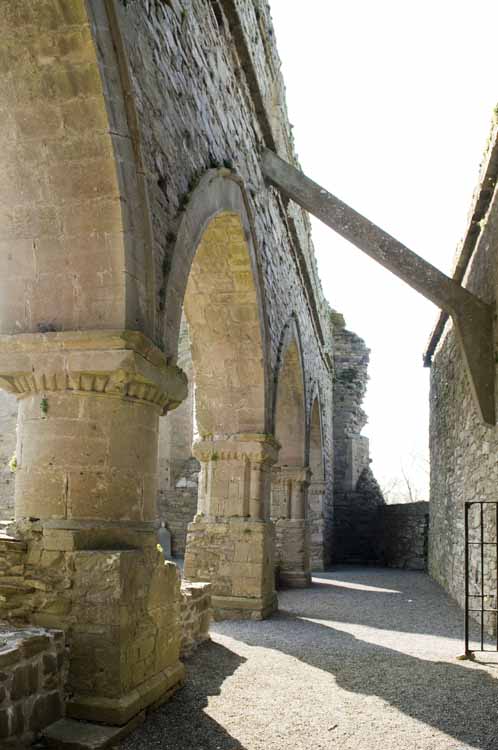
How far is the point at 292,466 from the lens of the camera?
1255 cm

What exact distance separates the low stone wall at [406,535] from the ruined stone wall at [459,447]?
191 cm

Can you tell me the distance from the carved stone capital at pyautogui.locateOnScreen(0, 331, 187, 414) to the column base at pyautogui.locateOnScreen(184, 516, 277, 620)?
4095 millimetres

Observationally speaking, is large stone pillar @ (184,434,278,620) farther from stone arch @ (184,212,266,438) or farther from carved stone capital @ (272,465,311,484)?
carved stone capital @ (272,465,311,484)

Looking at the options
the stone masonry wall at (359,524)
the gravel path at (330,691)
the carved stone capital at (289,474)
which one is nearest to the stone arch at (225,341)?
the gravel path at (330,691)

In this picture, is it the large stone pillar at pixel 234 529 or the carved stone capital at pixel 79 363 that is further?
the large stone pillar at pixel 234 529

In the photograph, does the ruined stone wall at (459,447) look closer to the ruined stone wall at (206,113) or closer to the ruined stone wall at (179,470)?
the ruined stone wall at (206,113)

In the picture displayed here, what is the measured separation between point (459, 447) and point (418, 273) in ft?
10.3

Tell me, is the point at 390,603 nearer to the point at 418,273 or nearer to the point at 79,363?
the point at 418,273

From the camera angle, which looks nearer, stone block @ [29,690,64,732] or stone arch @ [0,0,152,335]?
stone block @ [29,690,64,732]

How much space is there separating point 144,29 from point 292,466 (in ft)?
29.9

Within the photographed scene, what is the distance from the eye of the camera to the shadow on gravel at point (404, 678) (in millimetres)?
4156

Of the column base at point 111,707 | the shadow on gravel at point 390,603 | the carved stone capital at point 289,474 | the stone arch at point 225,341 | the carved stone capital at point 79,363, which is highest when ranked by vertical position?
the stone arch at point 225,341

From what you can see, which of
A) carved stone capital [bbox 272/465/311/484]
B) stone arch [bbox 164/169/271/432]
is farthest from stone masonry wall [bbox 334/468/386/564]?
stone arch [bbox 164/169/271/432]

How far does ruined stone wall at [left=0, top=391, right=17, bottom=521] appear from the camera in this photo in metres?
15.7
